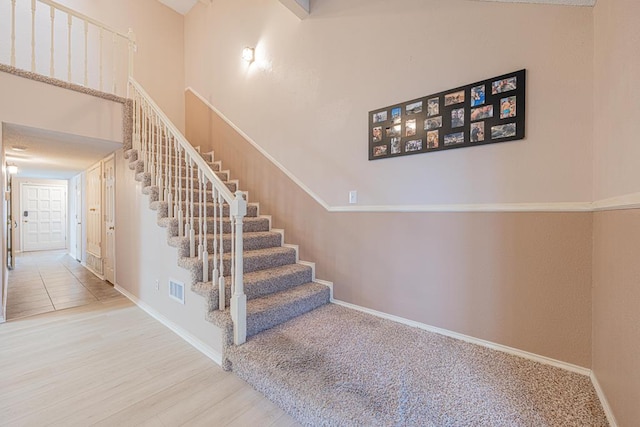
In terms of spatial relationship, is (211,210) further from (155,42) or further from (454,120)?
(155,42)

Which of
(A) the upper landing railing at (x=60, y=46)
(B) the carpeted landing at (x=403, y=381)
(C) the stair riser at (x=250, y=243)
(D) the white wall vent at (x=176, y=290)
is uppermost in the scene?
(A) the upper landing railing at (x=60, y=46)

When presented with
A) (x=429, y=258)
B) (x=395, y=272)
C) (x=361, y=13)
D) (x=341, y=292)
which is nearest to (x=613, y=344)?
(x=429, y=258)

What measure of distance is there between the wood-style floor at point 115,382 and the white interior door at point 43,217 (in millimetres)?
6809

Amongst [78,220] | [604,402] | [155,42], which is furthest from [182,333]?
[78,220]

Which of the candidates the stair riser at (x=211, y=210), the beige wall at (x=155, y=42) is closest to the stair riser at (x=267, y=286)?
the stair riser at (x=211, y=210)

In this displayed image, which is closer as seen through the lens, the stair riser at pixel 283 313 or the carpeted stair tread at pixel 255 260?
the stair riser at pixel 283 313

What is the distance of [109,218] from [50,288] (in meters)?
1.19

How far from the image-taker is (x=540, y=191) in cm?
167

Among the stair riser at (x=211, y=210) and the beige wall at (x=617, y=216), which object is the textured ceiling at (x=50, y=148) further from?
the beige wall at (x=617, y=216)

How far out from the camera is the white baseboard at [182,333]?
2.00 meters

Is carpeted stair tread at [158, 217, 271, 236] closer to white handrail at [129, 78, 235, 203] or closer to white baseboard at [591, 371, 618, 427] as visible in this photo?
white handrail at [129, 78, 235, 203]

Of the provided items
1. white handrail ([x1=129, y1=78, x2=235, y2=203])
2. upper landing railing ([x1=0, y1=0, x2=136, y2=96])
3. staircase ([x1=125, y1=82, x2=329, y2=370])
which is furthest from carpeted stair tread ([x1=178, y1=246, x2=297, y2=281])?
upper landing railing ([x1=0, y1=0, x2=136, y2=96])

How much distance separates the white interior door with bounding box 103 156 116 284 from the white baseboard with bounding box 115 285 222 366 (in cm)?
98

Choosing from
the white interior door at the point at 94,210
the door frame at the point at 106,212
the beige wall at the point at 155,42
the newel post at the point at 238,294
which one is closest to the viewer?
the newel post at the point at 238,294
